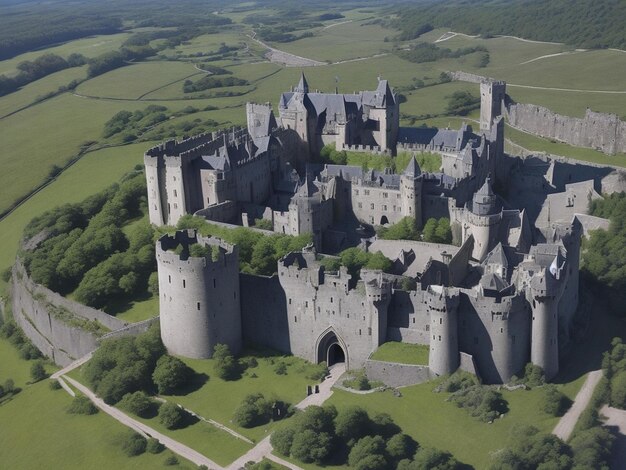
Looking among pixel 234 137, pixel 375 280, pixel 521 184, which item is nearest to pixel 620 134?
pixel 521 184

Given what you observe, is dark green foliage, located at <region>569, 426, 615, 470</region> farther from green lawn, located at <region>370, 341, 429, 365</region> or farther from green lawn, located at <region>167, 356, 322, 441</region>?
green lawn, located at <region>167, 356, 322, 441</region>

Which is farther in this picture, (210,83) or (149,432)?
(210,83)

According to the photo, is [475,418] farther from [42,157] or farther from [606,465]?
[42,157]

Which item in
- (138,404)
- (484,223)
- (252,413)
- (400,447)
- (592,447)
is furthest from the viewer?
(484,223)

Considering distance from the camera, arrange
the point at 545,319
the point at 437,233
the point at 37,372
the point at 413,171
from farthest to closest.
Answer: the point at 413,171 → the point at 437,233 → the point at 37,372 → the point at 545,319

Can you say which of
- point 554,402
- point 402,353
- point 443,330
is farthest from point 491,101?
point 554,402

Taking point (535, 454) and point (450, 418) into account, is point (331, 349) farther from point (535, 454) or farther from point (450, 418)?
point (535, 454)

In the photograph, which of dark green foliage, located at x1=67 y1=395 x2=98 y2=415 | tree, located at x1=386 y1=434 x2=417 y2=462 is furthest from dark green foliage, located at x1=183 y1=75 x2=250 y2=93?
tree, located at x1=386 y1=434 x2=417 y2=462
